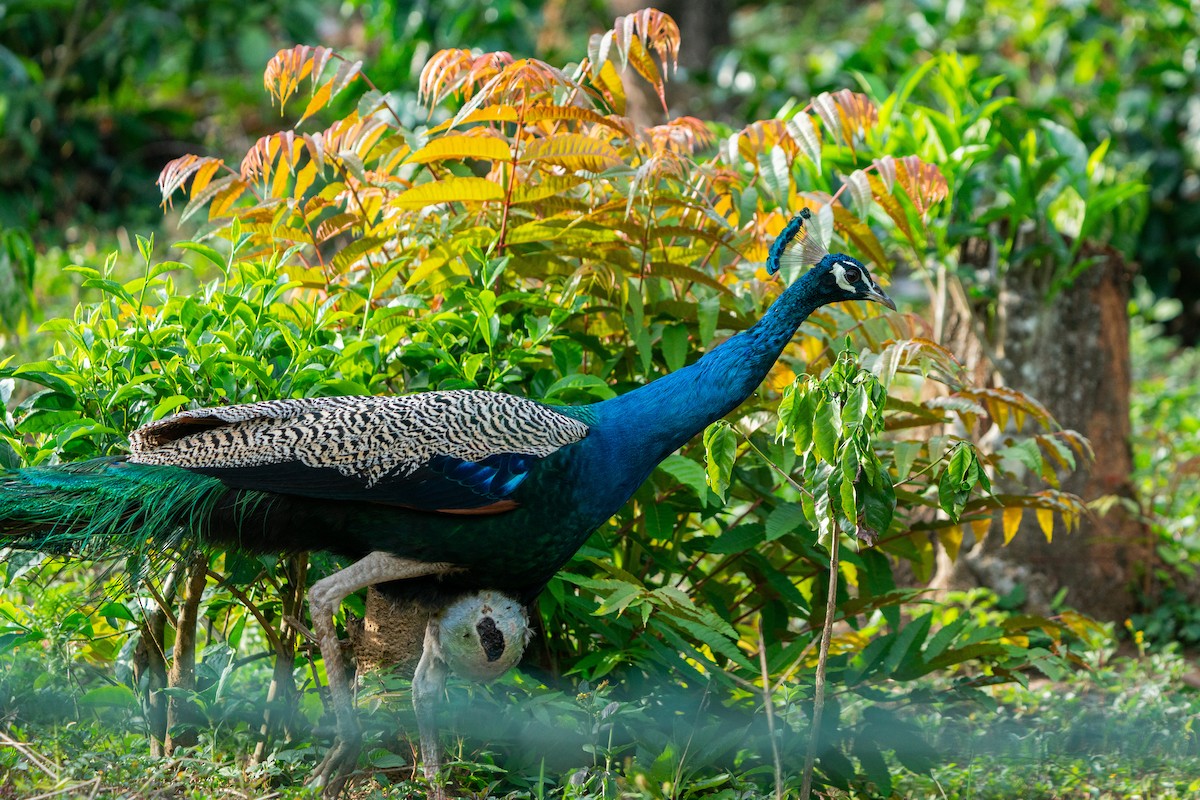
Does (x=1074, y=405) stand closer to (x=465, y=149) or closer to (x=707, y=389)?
(x=707, y=389)

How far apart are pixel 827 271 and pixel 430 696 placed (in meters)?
1.45

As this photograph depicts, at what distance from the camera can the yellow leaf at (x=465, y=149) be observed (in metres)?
3.46

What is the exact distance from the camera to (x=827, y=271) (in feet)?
10.6

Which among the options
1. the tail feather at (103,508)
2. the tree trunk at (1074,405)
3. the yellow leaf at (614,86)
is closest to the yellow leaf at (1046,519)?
the tree trunk at (1074,405)

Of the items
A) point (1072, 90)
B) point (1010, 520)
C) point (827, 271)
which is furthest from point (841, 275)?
point (1072, 90)

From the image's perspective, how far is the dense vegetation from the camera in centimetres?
329

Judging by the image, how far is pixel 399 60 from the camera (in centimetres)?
A: 895

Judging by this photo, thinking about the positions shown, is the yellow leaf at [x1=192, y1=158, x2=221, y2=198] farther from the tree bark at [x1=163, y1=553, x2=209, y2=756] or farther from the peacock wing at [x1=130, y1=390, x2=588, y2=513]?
the tree bark at [x1=163, y1=553, x2=209, y2=756]

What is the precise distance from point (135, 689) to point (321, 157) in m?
1.54

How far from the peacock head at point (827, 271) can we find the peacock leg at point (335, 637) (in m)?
1.16

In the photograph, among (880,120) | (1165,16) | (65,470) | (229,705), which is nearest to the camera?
(65,470)

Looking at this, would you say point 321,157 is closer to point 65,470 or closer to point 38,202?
point 65,470

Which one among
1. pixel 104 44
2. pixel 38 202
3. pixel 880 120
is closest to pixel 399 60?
pixel 104 44

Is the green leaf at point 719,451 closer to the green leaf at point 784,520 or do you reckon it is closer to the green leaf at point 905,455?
the green leaf at point 784,520
